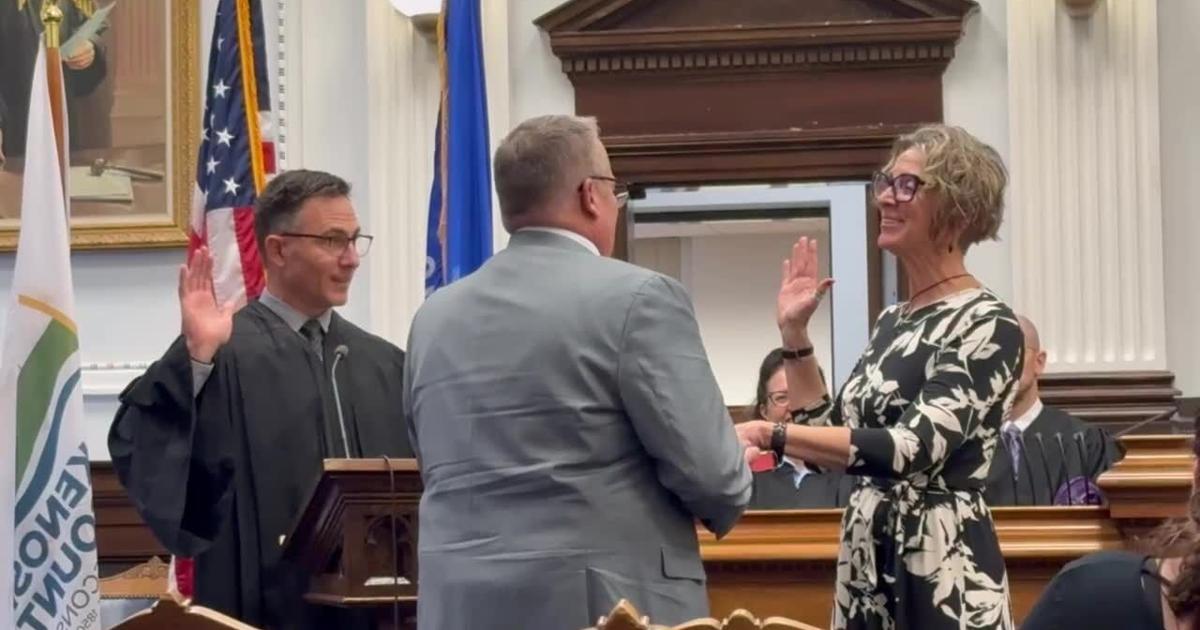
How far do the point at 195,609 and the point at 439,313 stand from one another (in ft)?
2.97

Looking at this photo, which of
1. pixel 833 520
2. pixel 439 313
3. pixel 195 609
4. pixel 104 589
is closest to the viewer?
pixel 195 609

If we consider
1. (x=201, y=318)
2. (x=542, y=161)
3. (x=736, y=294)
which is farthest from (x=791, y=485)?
(x=736, y=294)

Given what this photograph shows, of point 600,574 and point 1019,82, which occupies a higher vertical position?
point 1019,82

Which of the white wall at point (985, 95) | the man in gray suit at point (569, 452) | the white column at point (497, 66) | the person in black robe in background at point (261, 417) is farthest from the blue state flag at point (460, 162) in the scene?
the man in gray suit at point (569, 452)

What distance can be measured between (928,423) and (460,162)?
2947 mm

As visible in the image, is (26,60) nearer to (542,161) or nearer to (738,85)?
(738,85)

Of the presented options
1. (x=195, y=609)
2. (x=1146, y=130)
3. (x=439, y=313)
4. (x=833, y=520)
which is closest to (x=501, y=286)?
(x=439, y=313)

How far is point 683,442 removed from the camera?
312 cm

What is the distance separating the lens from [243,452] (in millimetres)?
4254

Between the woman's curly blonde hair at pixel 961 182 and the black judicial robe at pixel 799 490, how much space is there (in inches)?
98.0

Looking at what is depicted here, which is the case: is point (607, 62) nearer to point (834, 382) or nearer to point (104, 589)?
point (834, 382)

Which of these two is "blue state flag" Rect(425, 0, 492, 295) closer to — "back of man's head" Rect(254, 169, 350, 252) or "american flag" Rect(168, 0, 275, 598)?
"american flag" Rect(168, 0, 275, 598)

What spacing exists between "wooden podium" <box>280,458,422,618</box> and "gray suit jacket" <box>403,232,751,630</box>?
0.54 metres

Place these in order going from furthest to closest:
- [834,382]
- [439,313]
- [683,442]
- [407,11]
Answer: [834,382]
[407,11]
[439,313]
[683,442]
